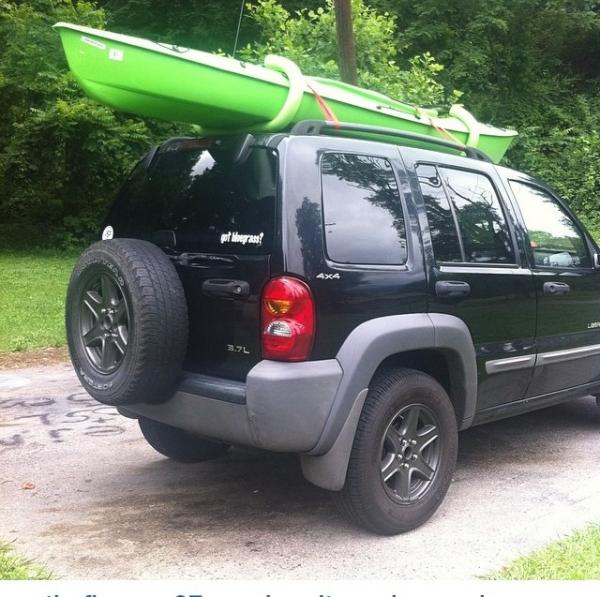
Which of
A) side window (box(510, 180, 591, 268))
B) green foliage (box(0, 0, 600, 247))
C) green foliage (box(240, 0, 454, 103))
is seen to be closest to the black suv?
side window (box(510, 180, 591, 268))

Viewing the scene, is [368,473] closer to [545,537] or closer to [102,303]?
[545,537]

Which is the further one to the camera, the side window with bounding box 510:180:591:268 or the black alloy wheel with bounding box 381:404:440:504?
the side window with bounding box 510:180:591:268

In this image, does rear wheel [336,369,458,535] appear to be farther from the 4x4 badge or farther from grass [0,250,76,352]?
grass [0,250,76,352]

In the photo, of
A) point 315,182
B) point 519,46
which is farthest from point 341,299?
point 519,46

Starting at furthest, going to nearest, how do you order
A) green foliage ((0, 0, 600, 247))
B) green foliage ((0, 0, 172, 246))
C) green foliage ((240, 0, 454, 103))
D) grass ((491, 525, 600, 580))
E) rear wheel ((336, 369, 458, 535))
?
green foliage ((0, 0, 600, 247)) → green foliage ((0, 0, 172, 246)) → green foliage ((240, 0, 454, 103)) → rear wheel ((336, 369, 458, 535)) → grass ((491, 525, 600, 580))

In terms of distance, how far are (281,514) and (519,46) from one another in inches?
788

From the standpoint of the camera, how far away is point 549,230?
479 centimetres

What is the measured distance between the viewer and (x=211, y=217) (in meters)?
3.64

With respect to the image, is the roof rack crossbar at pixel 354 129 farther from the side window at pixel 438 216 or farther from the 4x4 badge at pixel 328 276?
the 4x4 badge at pixel 328 276

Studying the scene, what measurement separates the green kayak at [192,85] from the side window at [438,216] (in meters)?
0.65

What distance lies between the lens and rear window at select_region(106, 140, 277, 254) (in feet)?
11.3

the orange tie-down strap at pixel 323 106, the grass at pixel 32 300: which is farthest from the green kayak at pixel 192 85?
the grass at pixel 32 300

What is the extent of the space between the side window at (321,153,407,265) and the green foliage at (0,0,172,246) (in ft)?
43.7

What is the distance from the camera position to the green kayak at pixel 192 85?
3.51 m
